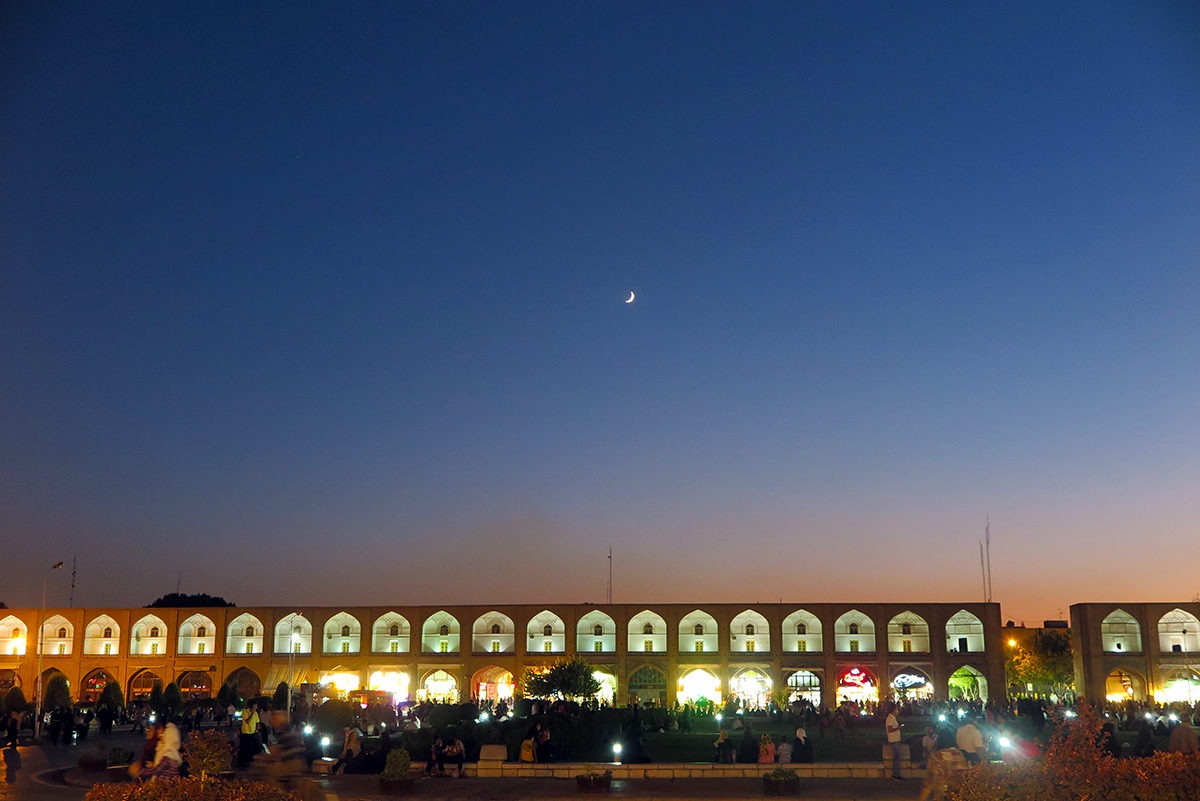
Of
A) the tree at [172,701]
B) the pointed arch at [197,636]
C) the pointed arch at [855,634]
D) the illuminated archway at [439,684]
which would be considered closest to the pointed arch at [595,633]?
the illuminated archway at [439,684]

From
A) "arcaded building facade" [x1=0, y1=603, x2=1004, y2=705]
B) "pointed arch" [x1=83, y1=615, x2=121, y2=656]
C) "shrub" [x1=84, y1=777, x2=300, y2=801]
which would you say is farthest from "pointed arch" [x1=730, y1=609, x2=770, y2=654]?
"shrub" [x1=84, y1=777, x2=300, y2=801]

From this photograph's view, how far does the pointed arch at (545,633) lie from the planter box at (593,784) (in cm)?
3392

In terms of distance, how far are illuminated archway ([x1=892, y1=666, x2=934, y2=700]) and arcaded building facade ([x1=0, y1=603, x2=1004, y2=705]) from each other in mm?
57

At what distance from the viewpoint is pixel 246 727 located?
17.4 m

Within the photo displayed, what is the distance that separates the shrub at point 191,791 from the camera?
8.63m

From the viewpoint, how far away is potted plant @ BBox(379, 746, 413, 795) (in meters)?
14.9

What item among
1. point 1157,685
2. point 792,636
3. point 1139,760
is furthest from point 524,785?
point 1157,685

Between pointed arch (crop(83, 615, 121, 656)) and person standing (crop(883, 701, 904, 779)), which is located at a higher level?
pointed arch (crop(83, 615, 121, 656))

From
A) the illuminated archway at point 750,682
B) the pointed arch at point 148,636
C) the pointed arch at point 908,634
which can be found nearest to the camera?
the pointed arch at point 908,634

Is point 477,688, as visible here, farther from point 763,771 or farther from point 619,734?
point 763,771

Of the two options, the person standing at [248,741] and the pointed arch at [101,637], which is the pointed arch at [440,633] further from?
the person standing at [248,741]

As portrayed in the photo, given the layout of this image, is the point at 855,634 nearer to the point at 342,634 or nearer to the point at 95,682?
the point at 342,634

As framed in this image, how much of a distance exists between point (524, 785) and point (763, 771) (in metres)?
3.52

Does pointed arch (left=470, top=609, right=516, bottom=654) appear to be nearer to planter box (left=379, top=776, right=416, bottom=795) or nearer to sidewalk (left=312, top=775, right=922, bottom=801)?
sidewalk (left=312, top=775, right=922, bottom=801)
